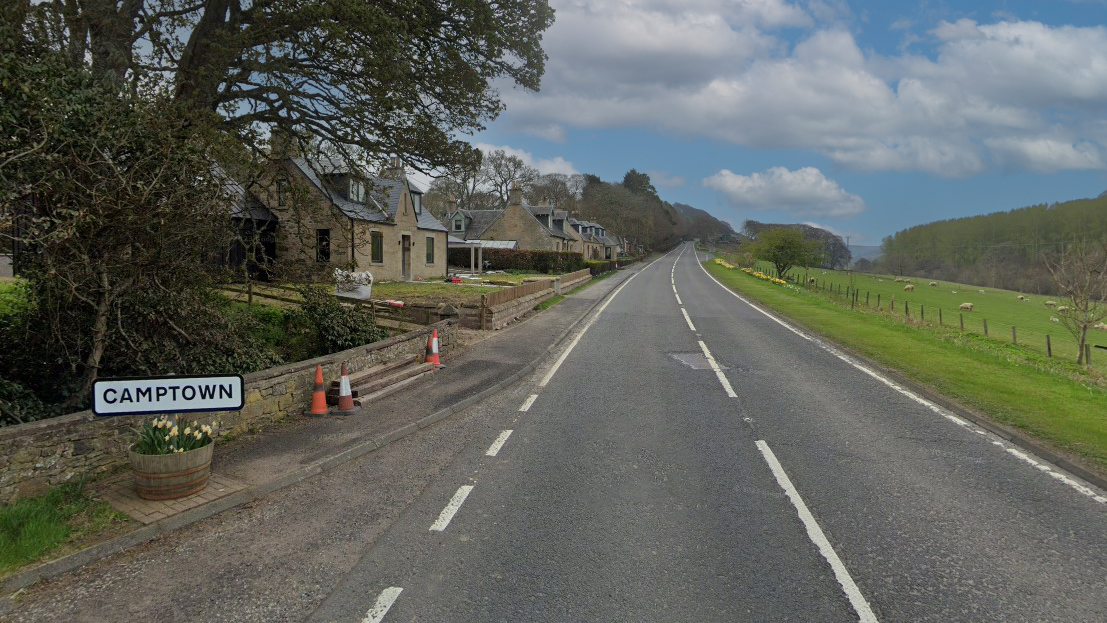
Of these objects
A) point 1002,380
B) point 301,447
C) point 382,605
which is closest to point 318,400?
point 301,447

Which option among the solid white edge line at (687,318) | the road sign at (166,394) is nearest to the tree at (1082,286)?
the solid white edge line at (687,318)

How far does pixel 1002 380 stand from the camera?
465 inches

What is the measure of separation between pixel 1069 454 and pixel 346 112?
1310cm

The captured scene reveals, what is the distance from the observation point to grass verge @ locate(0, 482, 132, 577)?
459 centimetres

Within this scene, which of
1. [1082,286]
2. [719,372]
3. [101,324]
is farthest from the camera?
[1082,286]

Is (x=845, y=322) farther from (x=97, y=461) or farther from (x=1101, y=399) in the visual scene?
(x=97, y=461)

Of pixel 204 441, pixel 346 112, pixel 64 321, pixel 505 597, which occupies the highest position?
pixel 346 112

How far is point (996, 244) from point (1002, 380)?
142 metres

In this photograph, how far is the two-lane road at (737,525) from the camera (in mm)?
4176

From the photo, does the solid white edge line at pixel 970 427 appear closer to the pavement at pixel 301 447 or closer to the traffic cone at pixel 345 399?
the pavement at pixel 301 447

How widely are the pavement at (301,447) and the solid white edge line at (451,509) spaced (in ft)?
5.90

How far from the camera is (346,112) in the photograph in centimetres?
1187

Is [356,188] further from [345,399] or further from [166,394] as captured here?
[166,394]

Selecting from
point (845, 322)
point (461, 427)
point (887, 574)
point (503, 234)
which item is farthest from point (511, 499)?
point (503, 234)
